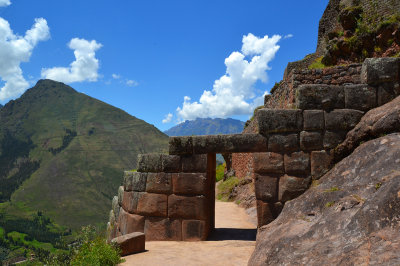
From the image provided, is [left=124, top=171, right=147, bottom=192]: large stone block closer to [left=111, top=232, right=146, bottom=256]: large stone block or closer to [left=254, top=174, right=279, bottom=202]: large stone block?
[left=111, top=232, right=146, bottom=256]: large stone block

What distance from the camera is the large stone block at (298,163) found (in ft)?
20.6

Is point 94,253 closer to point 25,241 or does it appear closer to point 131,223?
point 131,223

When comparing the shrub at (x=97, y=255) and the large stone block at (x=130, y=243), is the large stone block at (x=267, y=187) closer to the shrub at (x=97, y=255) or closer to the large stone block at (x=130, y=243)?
the large stone block at (x=130, y=243)

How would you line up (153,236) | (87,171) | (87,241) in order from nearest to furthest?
1. (87,241)
2. (153,236)
3. (87,171)

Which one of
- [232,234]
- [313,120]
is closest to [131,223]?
[232,234]

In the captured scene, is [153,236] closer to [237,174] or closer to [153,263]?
[153,263]

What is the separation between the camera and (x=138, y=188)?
7559 millimetres

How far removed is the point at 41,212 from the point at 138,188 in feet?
Result: 475

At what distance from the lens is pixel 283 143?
253 inches

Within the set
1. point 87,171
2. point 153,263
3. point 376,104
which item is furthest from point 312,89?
point 87,171

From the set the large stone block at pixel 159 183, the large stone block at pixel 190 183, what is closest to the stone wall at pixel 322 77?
the large stone block at pixel 190 183

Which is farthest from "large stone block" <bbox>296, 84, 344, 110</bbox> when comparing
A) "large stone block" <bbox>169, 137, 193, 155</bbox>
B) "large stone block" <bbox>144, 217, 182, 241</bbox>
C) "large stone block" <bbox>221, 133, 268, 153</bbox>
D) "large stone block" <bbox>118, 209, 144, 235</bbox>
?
"large stone block" <bbox>118, 209, 144, 235</bbox>

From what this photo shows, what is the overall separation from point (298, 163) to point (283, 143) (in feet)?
1.63

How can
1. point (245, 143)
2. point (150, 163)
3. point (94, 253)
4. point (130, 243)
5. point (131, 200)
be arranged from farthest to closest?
point (131, 200) → point (150, 163) → point (245, 143) → point (130, 243) → point (94, 253)
